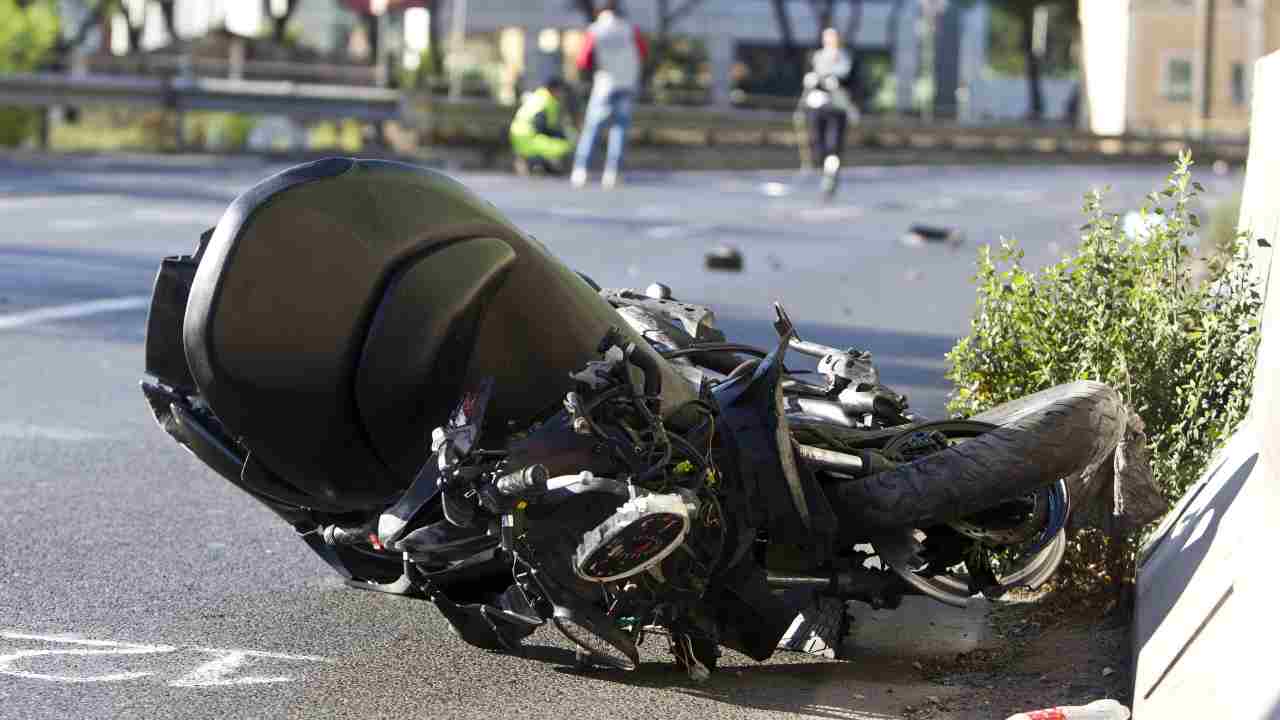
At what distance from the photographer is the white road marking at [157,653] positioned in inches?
195

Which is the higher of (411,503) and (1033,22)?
(1033,22)

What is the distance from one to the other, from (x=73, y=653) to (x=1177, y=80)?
79577 millimetres

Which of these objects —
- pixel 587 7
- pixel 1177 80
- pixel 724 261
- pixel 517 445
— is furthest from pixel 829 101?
pixel 1177 80

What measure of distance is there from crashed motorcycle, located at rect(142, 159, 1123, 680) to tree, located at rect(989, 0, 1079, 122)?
78353 millimetres

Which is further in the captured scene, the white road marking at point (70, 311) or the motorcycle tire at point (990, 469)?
the white road marking at point (70, 311)

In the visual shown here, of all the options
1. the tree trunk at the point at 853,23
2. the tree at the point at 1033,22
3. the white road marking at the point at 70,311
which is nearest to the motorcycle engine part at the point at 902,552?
the white road marking at the point at 70,311

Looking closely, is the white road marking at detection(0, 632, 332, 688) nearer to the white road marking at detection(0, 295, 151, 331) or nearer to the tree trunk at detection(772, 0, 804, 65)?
the white road marking at detection(0, 295, 151, 331)

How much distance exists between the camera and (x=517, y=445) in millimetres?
4500

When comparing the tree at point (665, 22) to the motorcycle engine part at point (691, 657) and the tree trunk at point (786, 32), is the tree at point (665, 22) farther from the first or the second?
the motorcycle engine part at point (691, 657)

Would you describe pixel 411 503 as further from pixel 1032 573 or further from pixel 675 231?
pixel 675 231

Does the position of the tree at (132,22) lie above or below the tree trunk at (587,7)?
below

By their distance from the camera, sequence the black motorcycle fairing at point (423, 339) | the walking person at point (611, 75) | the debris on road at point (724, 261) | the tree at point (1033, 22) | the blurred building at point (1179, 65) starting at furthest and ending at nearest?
the tree at point (1033, 22), the blurred building at point (1179, 65), the walking person at point (611, 75), the debris on road at point (724, 261), the black motorcycle fairing at point (423, 339)

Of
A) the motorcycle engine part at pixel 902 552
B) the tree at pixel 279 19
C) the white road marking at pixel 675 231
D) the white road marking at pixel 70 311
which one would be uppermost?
the tree at pixel 279 19

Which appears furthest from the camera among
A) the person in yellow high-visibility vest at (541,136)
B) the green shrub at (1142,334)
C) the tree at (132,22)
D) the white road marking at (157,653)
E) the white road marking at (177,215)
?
the tree at (132,22)
